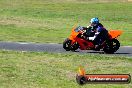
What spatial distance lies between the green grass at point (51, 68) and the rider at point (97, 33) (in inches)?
87.1

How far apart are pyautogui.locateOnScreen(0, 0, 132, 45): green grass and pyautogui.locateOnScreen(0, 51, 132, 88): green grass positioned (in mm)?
6958

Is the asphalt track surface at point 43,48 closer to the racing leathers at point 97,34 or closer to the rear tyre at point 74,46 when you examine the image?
the rear tyre at point 74,46

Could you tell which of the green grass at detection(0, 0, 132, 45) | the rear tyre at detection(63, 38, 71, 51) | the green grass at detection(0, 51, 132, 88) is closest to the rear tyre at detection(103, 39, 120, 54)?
the rear tyre at detection(63, 38, 71, 51)

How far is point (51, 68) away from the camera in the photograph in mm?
17109

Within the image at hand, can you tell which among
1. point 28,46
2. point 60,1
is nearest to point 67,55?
point 28,46

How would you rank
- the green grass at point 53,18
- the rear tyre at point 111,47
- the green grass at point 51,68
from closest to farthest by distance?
the green grass at point 51,68 < the rear tyre at point 111,47 < the green grass at point 53,18

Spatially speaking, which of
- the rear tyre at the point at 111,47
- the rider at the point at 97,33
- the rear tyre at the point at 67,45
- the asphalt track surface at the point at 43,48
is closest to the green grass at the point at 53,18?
the asphalt track surface at the point at 43,48

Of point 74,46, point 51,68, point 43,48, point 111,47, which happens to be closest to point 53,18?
point 43,48

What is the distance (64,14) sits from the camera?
4584cm

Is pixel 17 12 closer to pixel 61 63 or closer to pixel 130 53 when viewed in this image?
pixel 130 53

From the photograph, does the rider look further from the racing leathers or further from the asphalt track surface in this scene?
the asphalt track surface

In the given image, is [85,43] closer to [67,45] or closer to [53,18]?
[67,45]

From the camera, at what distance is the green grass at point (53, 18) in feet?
100.0

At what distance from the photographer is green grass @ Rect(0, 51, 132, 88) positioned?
14438 millimetres
